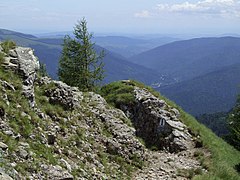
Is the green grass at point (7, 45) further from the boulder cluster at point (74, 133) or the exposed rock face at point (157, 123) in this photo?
the exposed rock face at point (157, 123)

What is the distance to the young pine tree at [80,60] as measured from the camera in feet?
110

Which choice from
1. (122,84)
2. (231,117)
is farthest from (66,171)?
(231,117)

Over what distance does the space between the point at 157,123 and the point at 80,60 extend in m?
16.2

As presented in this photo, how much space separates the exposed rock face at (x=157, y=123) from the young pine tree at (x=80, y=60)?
11373 millimetres

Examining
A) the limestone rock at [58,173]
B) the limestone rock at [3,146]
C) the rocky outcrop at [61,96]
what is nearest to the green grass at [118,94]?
the rocky outcrop at [61,96]

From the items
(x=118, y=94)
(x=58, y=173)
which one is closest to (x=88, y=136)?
(x=58, y=173)

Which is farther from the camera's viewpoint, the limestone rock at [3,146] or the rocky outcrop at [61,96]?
the rocky outcrop at [61,96]

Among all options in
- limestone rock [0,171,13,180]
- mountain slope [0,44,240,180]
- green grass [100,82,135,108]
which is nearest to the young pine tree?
green grass [100,82,135,108]

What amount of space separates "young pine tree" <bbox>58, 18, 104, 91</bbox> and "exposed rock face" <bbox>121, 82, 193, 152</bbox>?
11373 mm

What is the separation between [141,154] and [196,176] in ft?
10.4

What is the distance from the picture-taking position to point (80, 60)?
34.4 metres

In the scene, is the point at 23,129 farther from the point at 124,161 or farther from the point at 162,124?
the point at 162,124

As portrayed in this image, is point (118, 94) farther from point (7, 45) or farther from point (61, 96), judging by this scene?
point (7, 45)

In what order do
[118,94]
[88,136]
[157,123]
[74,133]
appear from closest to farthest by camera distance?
[74,133], [88,136], [157,123], [118,94]
